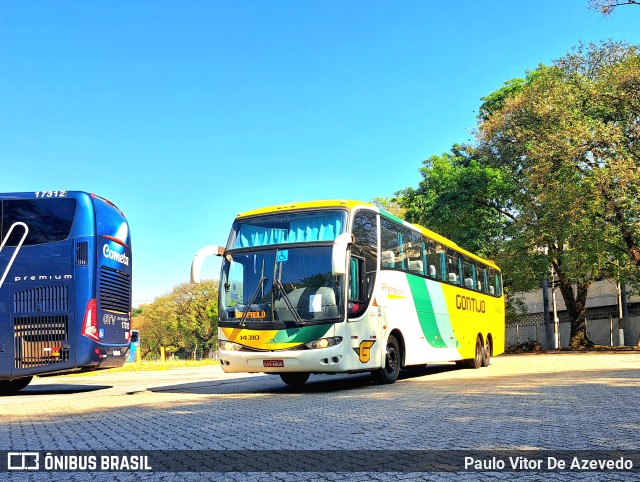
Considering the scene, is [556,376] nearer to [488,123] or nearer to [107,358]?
[107,358]

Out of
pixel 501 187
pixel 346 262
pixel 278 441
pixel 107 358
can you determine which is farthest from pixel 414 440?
pixel 501 187

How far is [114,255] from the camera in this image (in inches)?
604

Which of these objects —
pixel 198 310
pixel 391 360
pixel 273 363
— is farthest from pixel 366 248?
pixel 198 310

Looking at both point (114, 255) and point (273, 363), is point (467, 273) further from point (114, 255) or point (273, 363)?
point (114, 255)

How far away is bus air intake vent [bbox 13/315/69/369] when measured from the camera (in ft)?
46.0

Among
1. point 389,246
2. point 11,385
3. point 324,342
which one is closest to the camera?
point 324,342

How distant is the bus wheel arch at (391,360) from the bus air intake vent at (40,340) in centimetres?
636

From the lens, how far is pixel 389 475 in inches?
198

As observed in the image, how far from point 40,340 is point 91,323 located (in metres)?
1.04

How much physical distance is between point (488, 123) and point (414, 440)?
3162 cm

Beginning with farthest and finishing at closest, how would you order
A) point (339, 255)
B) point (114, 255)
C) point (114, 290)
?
point (114, 290), point (114, 255), point (339, 255)

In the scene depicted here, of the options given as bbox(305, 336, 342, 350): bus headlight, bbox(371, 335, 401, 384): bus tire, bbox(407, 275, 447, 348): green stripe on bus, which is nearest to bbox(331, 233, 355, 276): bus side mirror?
bbox(305, 336, 342, 350): bus headlight

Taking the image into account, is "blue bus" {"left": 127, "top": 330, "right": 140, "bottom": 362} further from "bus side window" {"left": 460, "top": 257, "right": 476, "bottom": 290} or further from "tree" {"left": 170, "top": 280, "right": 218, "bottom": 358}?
"tree" {"left": 170, "top": 280, "right": 218, "bottom": 358}

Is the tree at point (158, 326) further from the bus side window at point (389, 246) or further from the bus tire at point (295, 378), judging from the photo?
the bus side window at point (389, 246)
